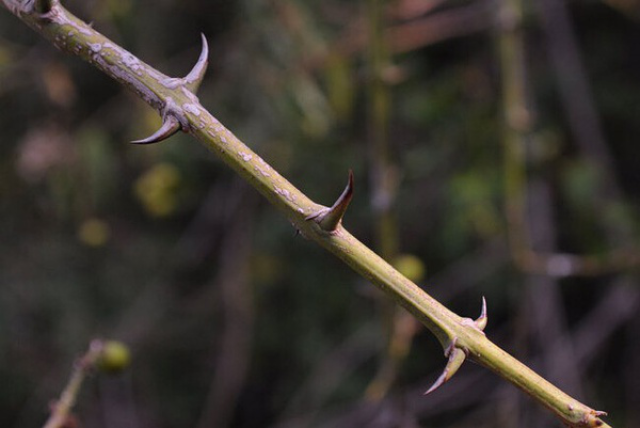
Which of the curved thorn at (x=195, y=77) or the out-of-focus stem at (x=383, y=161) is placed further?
the out-of-focus stem at (x=383, y=161)

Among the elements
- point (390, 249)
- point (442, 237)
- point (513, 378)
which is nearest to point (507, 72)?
point (390, 249)

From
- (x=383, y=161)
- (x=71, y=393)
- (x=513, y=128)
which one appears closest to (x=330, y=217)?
(x=71, y=393)

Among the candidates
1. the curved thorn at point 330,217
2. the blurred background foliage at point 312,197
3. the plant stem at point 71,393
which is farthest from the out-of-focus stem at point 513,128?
the curved thorn at point 330,217

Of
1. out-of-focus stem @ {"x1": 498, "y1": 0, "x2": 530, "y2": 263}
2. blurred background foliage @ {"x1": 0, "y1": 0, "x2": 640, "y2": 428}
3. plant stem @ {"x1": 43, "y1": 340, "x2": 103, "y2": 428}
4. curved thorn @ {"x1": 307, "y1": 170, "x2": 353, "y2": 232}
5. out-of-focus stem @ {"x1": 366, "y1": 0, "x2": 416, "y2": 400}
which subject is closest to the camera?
curved thorn @ {"x1": 307, "y1": 170, "x2": 353, "y2": 232}

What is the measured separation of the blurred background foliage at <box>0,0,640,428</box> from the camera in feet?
7.05

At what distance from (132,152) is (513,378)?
1.98 m

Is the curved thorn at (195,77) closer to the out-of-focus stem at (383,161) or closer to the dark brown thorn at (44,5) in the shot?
the dark brown thorn at (44,5)

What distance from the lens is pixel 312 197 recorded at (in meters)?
2.37

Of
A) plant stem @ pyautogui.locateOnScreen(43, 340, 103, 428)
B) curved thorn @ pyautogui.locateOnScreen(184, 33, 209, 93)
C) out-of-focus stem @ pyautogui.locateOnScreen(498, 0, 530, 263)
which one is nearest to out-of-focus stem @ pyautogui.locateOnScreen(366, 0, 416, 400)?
out-of-focus stem @ pyautogui.locateOnScreen(498, 0, 530, 263)

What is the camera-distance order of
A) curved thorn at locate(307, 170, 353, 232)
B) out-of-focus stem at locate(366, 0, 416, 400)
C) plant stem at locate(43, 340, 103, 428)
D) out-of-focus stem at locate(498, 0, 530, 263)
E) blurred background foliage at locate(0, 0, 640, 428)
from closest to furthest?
curved thorn at locate(307, 170, 353, 232) < plant stem at locate(43, 340, 103, 428) < out-of-focus stem at locate(366, 0, 416, 400) < out-of-focus stem at locate(498, 0, 530, 263) < blurred background foliage at locate(0, 0, 640, 428)

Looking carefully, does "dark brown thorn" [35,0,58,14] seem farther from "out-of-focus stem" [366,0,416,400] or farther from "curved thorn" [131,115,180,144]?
"out-of-focus stem" [366,0,416,400]

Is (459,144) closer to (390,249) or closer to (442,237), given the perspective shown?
(442,237)

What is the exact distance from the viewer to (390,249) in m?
1.41

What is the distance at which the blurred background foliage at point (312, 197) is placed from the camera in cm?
215
